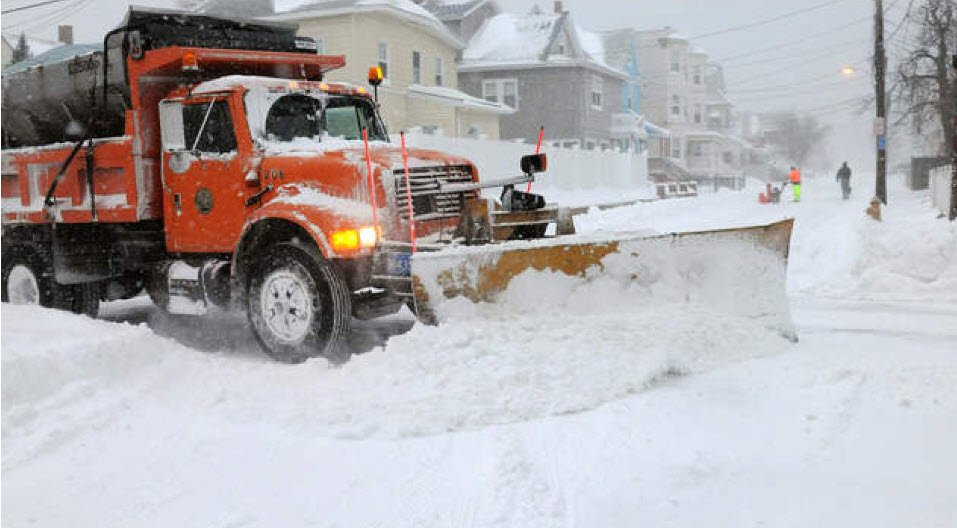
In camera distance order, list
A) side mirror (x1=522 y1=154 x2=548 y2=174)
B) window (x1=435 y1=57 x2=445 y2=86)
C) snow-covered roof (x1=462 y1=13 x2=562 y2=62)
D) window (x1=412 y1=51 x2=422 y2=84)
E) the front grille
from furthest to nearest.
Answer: snow-covered roof (x1=462 y1=13 x2=562 y2=62)
window (x1=435 y1=57 x2=445 y2=86)
window (x1=412 y1=51 x2=422 y2=84)
side mirror (x1=522 y1=154 x2=548 y2=174)
the front grille

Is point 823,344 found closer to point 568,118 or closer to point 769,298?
point 769,298

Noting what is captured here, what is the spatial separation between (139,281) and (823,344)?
22.9ft

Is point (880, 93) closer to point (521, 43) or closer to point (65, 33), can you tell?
point (521, 43)

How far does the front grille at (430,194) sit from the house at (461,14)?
3671 centimetres

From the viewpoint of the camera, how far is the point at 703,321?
6.56 metres

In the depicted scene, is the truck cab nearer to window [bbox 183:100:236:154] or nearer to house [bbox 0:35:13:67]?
window [bbox 183:100:236:154]

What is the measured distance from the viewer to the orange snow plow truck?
709 centimetres

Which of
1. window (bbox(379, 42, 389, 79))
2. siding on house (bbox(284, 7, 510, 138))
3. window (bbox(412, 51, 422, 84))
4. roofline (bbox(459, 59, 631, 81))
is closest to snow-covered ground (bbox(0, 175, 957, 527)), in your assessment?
siding on house (bbox(284, 7, 510, 138))

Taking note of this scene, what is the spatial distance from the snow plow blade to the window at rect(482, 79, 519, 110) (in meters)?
37.5

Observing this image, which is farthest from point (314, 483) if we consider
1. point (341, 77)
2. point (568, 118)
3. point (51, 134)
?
point (568, 118)

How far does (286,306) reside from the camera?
738 cm

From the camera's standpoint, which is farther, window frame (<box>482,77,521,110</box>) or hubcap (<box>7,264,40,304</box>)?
window frame (<box>482,77,521,110</box>)

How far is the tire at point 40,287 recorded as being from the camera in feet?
31.3

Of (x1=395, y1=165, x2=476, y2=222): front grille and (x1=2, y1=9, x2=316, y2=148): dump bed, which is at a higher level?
(x1=2, y1=9, x2=316, y2=148): dump bed
